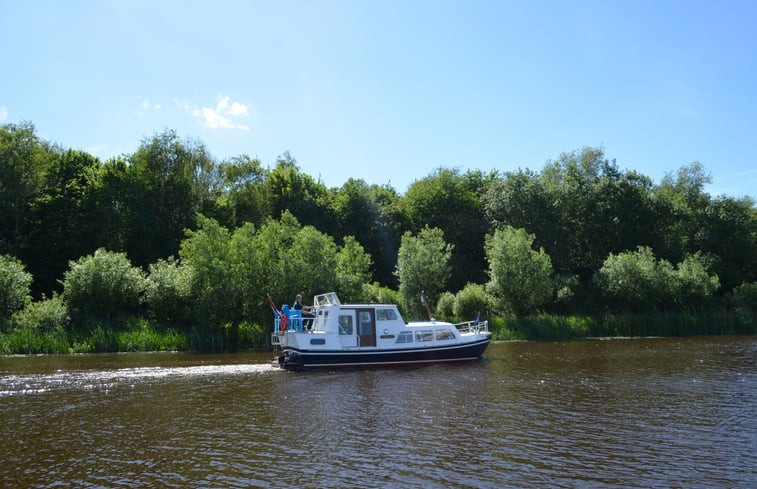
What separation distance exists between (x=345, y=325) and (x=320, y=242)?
41.5ft

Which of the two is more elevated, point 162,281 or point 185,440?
point 162,281

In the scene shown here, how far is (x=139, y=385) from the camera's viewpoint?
23.2 metres

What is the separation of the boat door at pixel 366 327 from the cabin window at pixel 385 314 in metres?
0.27

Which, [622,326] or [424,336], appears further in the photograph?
[622,326]

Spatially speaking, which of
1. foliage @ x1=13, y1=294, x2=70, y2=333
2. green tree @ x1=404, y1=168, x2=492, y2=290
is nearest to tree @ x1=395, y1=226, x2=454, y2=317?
green tree @ x1=404, y1=168, x2=492, y2=290

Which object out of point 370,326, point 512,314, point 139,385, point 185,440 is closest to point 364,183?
point 512,314

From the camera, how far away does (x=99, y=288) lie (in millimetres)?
40531

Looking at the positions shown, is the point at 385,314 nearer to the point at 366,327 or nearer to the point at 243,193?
the point at 366,327

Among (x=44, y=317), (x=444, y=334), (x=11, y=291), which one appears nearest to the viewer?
(x=444, y=334)

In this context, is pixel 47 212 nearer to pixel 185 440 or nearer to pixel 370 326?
pixel 370 326

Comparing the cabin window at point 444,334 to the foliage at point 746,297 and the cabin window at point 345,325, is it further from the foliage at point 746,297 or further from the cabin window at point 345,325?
the foliage at point 746,297

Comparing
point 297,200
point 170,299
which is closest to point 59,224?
point 170,299

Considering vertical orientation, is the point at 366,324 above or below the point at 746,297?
below

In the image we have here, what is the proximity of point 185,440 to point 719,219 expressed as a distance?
226 feet
